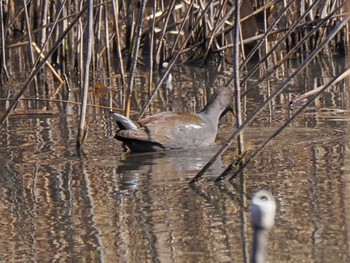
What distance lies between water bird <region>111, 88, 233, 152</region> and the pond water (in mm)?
59

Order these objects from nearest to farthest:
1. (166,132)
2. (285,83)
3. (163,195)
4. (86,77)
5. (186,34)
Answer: (285,83)
(163,195)
(86,77)
(166,132)
(186,34)

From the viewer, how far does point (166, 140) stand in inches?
204

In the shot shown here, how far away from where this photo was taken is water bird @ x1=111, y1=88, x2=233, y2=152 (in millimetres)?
5089

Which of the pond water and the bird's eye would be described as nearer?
the bird's eye

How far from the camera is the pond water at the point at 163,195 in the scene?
3.23 meters

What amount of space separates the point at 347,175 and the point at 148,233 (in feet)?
3.92

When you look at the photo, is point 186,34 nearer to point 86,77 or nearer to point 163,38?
point 163,38

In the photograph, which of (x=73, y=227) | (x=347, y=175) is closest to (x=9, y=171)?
(x=73, y=227)

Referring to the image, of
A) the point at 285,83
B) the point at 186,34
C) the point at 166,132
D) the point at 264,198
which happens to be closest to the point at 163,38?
the point at 186,34

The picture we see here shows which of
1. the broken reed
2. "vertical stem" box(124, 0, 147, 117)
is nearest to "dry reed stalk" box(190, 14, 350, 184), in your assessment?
"vertical stem" box(124, 0, 147, 117)

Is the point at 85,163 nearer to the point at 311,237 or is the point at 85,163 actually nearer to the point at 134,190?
the point at 134,190

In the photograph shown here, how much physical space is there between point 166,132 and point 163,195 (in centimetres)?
115

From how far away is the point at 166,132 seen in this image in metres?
5.18

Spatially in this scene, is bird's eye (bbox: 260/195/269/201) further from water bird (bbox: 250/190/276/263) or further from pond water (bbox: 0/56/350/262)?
pond water (bbox: 0/56/350/262)
